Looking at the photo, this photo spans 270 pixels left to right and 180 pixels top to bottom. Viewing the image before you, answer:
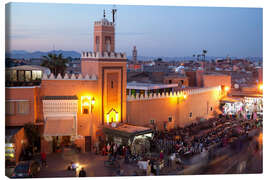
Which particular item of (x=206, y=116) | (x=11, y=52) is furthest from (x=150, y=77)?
(x=11, y=52)

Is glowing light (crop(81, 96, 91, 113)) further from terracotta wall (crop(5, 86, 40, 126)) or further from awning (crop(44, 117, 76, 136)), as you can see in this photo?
terracotta wall (crop(5, 86, 40, 126))

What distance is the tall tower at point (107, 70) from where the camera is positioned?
12.2m

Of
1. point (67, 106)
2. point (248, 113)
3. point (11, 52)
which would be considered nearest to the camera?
point (11, 52)

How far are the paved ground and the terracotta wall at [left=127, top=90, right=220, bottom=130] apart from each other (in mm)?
3186

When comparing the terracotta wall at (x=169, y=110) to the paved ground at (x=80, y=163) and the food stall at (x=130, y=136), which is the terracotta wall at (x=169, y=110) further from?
the paved ground at (x=80, y=163)

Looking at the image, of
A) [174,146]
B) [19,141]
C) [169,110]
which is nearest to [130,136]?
[174,146]

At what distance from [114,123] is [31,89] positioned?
124 inches

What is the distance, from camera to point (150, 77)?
25.9 metres

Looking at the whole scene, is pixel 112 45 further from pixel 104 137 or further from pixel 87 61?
pixel 104 137

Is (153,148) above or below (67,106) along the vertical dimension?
below

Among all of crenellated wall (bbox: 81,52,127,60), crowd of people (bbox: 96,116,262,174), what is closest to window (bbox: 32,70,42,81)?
crenellated wall (bbox: 81,52,127,60)

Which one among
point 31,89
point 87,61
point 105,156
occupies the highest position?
point 87,61

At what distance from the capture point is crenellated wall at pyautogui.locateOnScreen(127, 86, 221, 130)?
14.2 metres

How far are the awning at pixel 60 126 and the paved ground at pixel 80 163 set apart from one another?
820mm
